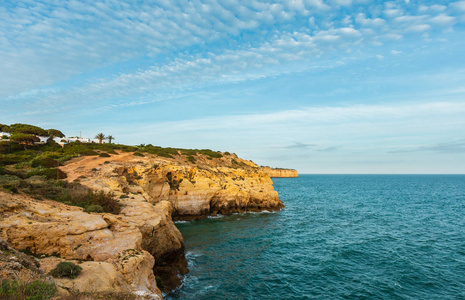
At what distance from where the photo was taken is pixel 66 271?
10.1 m

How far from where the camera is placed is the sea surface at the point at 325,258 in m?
18.7

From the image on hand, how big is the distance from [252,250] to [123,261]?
59.4 feet

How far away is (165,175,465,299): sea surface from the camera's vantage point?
61.3 feet

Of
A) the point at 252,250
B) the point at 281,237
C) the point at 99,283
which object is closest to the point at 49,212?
the point at 99,283

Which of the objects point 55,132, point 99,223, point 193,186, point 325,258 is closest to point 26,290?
point 99,223

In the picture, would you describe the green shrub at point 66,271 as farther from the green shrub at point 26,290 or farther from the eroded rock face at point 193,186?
the eroded rock face at point 193,186

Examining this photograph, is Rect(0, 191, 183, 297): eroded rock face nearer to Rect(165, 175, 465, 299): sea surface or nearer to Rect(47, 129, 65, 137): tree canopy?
Rect(165, 175, 465, 299): sea surface

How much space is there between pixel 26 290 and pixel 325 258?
81.6 ft

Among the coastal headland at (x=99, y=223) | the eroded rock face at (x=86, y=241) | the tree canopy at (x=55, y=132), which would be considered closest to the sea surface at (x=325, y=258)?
the coastal headland at (x=99, y=223)

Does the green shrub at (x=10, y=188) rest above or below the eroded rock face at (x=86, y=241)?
above

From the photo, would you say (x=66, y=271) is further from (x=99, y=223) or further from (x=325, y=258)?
(x=325, y=258)

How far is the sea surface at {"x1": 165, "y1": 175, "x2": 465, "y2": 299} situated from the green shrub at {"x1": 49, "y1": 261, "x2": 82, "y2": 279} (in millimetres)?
9146

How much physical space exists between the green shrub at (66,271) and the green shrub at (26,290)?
7.98ft

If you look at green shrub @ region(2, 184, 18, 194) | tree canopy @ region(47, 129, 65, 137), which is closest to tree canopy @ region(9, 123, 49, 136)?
tree canopy @ region(47, 129, 65, 137)
